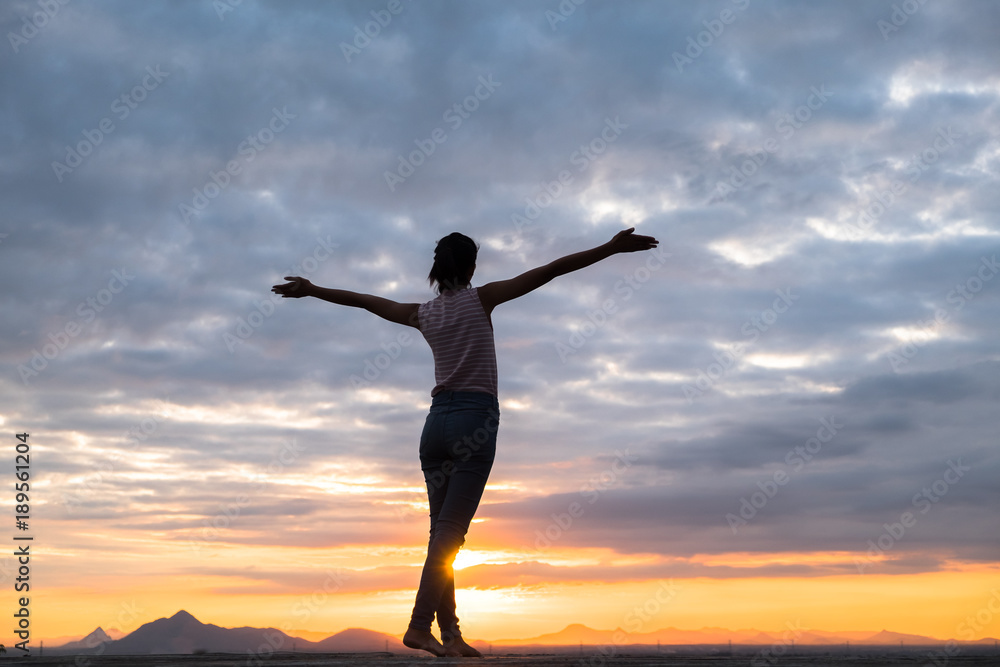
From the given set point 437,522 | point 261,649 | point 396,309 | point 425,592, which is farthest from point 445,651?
point 396,309

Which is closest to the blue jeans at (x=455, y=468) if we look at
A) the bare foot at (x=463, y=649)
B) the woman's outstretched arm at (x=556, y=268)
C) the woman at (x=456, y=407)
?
the woman at (x=456, y=407)

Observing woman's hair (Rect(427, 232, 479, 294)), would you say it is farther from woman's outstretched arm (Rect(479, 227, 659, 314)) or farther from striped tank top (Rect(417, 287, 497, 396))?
woman's outstretched arm (Rect(479, 227, 659, 314))

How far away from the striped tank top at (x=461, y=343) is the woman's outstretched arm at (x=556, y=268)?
11 centimetres

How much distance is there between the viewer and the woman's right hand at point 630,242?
6054mm

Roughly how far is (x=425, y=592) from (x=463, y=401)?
4.57 ft

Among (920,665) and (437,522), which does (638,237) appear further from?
(920,665)

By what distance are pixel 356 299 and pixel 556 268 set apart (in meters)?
1.85

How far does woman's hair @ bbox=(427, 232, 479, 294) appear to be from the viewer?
20.5 ft

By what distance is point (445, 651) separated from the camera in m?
5.77

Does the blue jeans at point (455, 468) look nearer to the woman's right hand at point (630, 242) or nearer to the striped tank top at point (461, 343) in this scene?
the striped tank top at point (461, 343)

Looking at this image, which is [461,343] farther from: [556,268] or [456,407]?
[556,268]

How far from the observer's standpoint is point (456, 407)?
19.1ft

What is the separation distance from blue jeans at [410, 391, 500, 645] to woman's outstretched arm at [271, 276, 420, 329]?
0.87m

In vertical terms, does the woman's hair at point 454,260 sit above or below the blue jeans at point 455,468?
above
